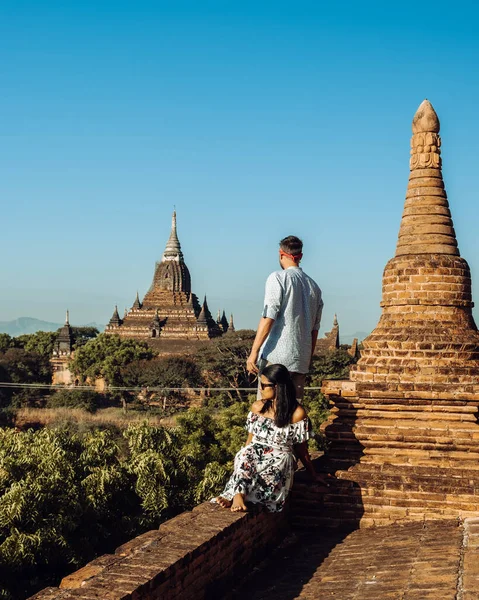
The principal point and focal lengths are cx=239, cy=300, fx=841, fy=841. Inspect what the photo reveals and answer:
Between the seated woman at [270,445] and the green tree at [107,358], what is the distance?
154ft

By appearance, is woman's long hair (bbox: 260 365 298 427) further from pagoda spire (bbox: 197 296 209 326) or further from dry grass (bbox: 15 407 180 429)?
pagoda spire (bbox: 197 296 209 326)

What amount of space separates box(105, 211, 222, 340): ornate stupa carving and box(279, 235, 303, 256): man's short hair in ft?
207

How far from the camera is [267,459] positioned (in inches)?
238

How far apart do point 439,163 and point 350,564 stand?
4626 millimetres

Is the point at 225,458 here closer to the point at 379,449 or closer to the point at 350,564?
the point at 379,449

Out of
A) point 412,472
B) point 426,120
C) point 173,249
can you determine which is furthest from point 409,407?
point 173,249

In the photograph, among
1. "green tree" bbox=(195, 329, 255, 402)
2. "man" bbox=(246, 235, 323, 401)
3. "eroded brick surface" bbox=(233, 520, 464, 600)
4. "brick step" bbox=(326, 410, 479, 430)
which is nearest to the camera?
"eroded brick surface" bbox=(233, 520, 464, 600)

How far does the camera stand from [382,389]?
789cm

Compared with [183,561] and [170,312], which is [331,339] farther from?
[183,561]

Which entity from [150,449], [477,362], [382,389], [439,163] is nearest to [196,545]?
[382,389]

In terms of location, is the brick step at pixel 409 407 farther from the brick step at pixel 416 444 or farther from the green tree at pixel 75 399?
the green tree at pixel 75 399

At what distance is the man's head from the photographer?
6.73m

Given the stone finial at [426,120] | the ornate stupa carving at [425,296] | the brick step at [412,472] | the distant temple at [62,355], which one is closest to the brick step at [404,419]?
the ornate stupa carving at [425,296]

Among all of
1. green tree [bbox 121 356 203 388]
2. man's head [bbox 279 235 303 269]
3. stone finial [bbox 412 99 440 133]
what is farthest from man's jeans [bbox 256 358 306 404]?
green tree [bbox 121 356 203 388]
